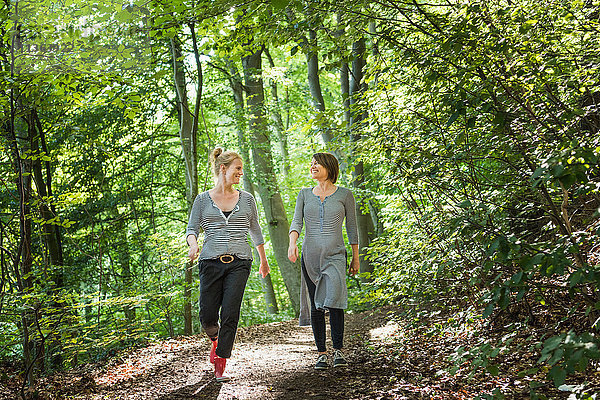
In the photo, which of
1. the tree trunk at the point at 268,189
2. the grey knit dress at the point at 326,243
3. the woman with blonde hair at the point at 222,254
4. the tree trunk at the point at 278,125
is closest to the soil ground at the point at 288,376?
the woman with blonde hair at the point at 222,254

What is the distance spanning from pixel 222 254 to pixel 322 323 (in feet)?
4.47

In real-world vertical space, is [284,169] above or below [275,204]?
above

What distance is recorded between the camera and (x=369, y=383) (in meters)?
4.46

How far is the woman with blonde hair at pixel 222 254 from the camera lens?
493cm

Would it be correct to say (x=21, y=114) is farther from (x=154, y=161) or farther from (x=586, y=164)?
(x=154, y=161)

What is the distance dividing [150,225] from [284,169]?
26.0 ft

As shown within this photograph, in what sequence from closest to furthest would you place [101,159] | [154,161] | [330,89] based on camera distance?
1. [101,159]
2. [154,161]
3. [330,89]

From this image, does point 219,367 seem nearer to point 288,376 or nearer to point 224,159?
point 288,376

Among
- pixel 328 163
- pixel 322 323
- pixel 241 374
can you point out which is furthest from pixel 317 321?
pixel 328 163

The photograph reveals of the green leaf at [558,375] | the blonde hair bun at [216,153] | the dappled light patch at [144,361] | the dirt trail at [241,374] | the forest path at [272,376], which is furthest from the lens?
the dappled light patch at [144,361]

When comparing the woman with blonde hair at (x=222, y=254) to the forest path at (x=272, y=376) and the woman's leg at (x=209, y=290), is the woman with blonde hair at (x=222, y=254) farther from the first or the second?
the forest path at (x=272, y=376)

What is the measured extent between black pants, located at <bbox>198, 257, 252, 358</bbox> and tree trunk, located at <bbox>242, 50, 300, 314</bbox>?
853 cm

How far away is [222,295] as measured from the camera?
16.7 feet

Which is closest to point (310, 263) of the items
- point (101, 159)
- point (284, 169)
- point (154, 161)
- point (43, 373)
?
point (43, 373)
